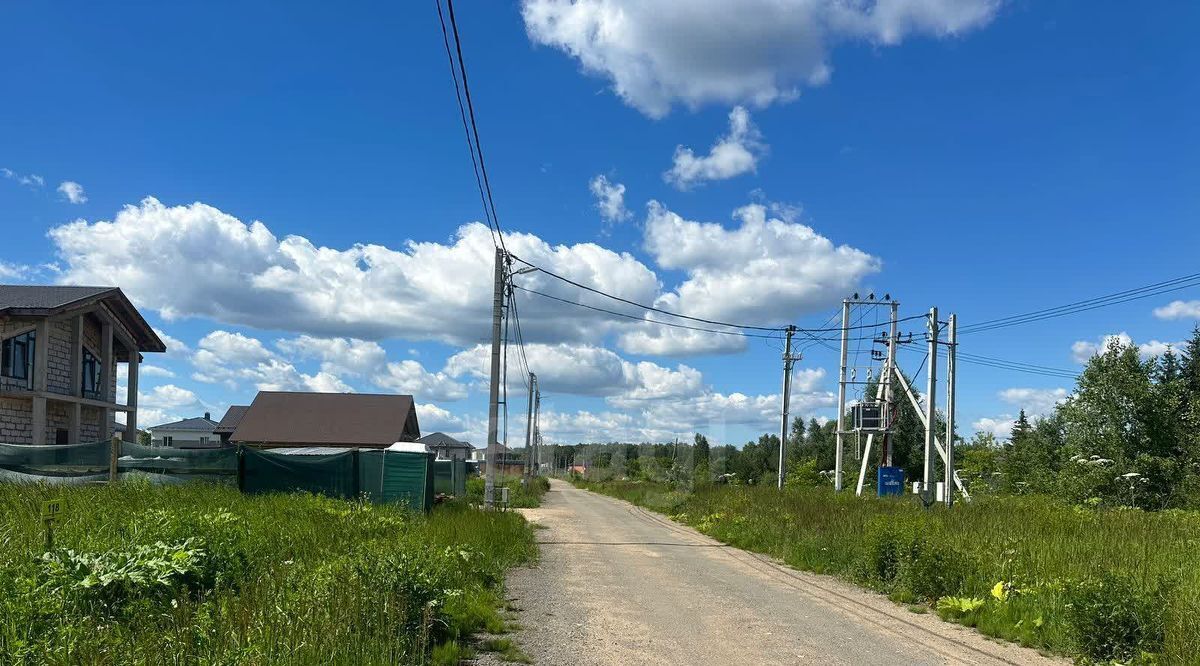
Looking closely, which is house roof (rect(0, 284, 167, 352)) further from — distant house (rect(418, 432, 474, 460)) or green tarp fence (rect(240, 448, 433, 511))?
distant house (rect(418, 432, 474, 460))

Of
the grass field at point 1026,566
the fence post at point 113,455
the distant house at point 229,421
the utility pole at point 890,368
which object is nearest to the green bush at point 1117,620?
the grass field at point 1026,566

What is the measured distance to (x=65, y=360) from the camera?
104 feet

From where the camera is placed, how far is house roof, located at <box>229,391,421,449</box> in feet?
170

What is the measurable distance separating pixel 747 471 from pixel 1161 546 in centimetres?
7429

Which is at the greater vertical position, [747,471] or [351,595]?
[351,595]

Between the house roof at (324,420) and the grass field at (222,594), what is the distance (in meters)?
41.1

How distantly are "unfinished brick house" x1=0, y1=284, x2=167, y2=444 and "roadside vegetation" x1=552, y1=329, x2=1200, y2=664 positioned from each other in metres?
22.8

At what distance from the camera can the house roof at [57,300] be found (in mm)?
29234

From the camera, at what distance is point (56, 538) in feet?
28.7

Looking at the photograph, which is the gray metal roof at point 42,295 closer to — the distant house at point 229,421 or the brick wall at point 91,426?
the brick wall at point 91,426

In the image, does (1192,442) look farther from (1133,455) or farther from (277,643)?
(277,643)

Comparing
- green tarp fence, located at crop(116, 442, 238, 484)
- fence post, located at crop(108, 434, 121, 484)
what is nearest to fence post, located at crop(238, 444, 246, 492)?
green tarp fence, located at crop(116, 442, 238, 484)

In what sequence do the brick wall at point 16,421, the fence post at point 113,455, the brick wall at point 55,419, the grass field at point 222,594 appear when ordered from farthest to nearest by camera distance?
the brick wall at point 55,419 → the brick wall at point 16,421 → the fence post at point 113,455 → the grass field at point 222,594

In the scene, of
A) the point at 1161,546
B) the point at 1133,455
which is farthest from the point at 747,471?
the point at 1161,546
